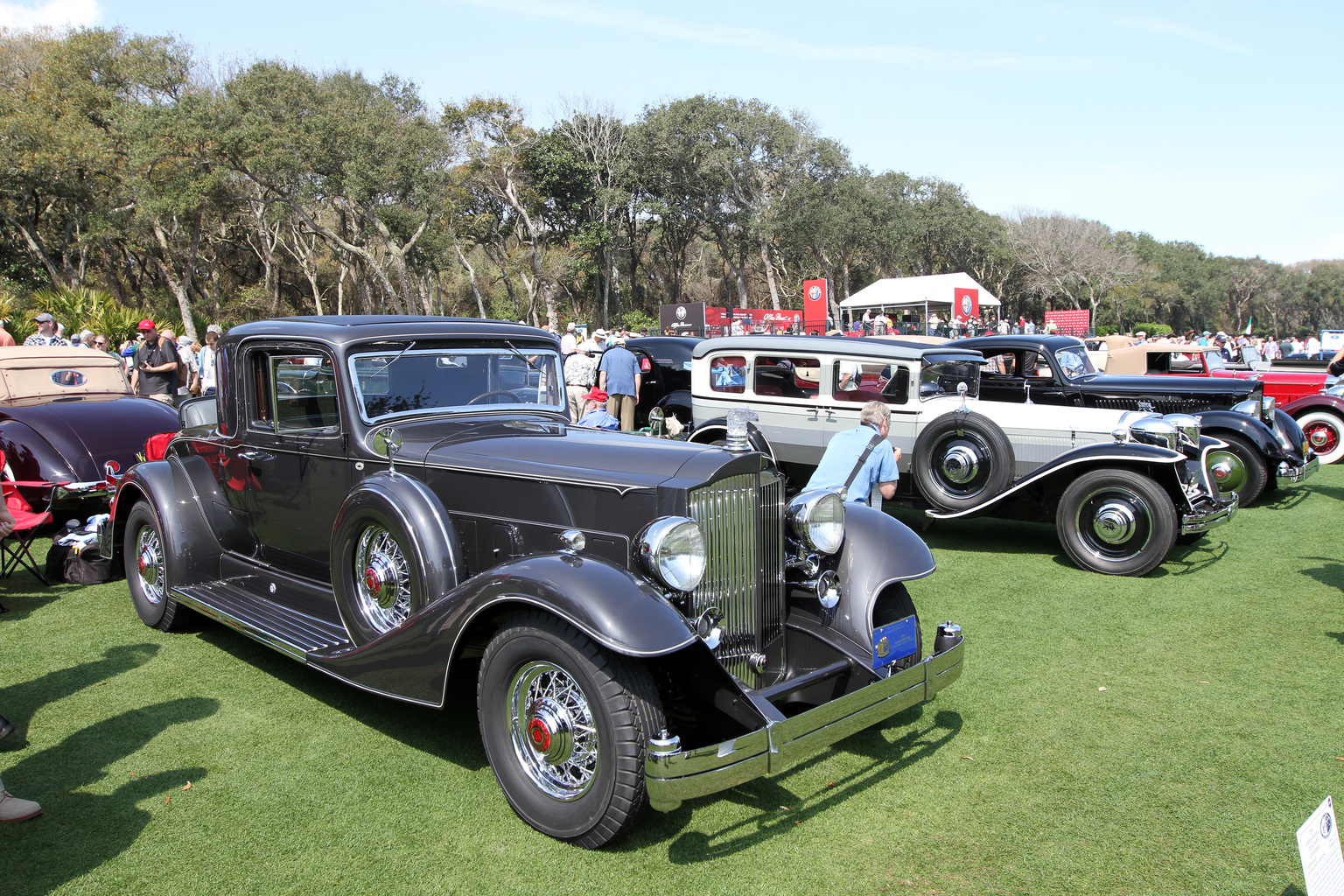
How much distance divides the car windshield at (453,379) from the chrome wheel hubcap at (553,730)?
5.83 ft

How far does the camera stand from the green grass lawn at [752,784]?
2826mm

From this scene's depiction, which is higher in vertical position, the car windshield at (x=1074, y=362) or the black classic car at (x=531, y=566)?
the car windshield at (x=1074, y=362)

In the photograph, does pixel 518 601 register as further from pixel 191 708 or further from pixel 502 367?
pixel 191 708

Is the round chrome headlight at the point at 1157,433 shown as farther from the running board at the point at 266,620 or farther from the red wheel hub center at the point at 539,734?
the running board at the point at 266,620

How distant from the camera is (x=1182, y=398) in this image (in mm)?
9531

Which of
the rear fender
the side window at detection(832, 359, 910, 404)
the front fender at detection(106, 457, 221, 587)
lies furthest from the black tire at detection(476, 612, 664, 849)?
the side window at detection(832, 359, 910, 404)

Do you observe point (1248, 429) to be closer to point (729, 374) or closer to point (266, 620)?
point (729, 374)

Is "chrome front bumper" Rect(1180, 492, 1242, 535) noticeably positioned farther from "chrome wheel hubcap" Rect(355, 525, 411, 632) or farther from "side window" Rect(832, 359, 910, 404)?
"chrome wheel hubcap" Rect(355, 525, 411, 632)

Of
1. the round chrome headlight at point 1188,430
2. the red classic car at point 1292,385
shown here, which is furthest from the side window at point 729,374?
the red classic car at point 1292,385

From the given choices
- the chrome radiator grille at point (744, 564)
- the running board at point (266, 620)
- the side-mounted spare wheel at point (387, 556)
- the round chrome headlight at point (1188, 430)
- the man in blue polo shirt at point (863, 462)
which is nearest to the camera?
the chrome radiator grille at point (744, 564)

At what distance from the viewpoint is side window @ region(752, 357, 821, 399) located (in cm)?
835

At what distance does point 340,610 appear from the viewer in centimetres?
399

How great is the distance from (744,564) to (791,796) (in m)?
0.96

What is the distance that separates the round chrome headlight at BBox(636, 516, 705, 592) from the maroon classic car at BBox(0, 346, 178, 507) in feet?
18.7
